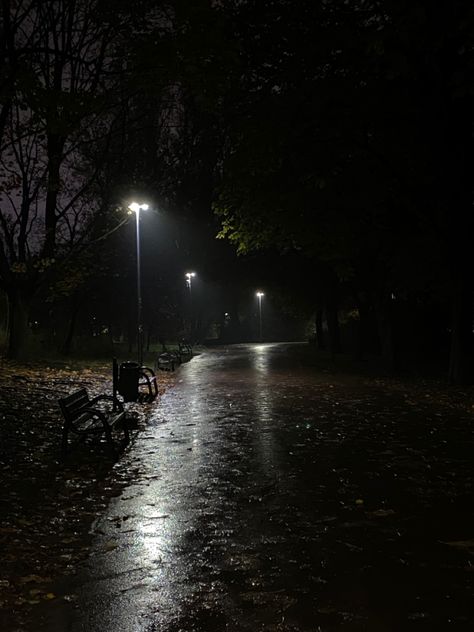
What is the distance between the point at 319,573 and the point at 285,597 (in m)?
0.51

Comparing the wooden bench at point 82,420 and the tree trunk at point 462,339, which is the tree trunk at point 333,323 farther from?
the wooden bench at point 82,420

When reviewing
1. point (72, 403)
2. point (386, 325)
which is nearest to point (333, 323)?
point (386, 325)

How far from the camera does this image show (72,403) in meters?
9.28

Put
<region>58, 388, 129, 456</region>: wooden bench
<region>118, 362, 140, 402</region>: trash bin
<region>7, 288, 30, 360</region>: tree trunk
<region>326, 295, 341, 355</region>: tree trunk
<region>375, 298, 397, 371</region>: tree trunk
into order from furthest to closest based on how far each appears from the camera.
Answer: <region>326, 295, 341, 355</region>: tree trunk
<region>375, 298, 397, 371</region>: tree trunk
<region>7, 288, 30, 360</region>: tree trunk
<region>118, 362, 140, 402</region>: trash bin
<region>58, 388, 129, 456</region>: wooden bench

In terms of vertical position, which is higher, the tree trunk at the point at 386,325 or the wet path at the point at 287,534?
the tree trunk at the point at 386,325

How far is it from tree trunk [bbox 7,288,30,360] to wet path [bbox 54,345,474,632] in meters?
12.8

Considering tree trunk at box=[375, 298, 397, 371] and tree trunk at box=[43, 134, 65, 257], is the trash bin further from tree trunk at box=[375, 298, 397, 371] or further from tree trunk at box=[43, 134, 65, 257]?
tree trunk at box=[375, 298, 397, 371]

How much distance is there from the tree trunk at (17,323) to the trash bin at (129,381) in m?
9.26

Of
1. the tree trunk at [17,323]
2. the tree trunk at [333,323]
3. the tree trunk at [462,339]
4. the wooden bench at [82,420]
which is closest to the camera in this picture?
the wooden bench at [82,420]

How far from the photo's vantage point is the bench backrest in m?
8.77

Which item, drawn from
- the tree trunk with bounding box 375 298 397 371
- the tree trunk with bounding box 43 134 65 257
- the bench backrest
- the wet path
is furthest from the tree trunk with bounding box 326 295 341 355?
the bench backrest

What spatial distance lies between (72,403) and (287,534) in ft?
16.2

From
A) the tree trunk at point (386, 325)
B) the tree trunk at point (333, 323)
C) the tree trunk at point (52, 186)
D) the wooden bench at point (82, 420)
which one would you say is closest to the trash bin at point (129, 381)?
the wooden bench at point (82, 420)

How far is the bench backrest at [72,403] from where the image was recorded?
877 cm
